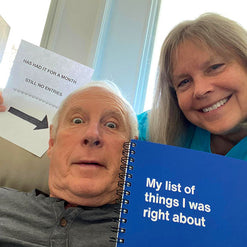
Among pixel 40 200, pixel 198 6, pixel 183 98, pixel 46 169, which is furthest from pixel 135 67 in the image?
pixel 40 200

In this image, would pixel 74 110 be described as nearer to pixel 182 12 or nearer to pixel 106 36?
pixel 106 36

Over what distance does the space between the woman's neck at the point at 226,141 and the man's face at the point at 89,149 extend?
1.21 feet

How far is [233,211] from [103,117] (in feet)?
1.61

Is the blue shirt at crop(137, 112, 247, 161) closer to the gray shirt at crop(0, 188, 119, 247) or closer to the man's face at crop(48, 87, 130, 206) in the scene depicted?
the man's face at crop(48, 87, 130, 206)

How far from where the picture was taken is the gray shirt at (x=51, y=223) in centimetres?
66

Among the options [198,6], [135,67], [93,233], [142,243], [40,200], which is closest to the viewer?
[142,243]

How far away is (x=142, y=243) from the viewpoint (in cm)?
46

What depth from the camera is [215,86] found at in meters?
0.82

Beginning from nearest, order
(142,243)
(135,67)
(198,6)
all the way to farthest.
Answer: (142,243), (135,67), (198,6)

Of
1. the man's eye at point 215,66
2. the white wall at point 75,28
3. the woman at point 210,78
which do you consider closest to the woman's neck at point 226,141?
the woman at point 210,78

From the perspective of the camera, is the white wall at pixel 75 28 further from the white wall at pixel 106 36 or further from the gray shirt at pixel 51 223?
the gray shirt at pixel 51 223

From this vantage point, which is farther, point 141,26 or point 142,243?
point 141,26

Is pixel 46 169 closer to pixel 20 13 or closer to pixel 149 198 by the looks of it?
pixel 149 198

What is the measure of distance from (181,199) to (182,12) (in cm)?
161
